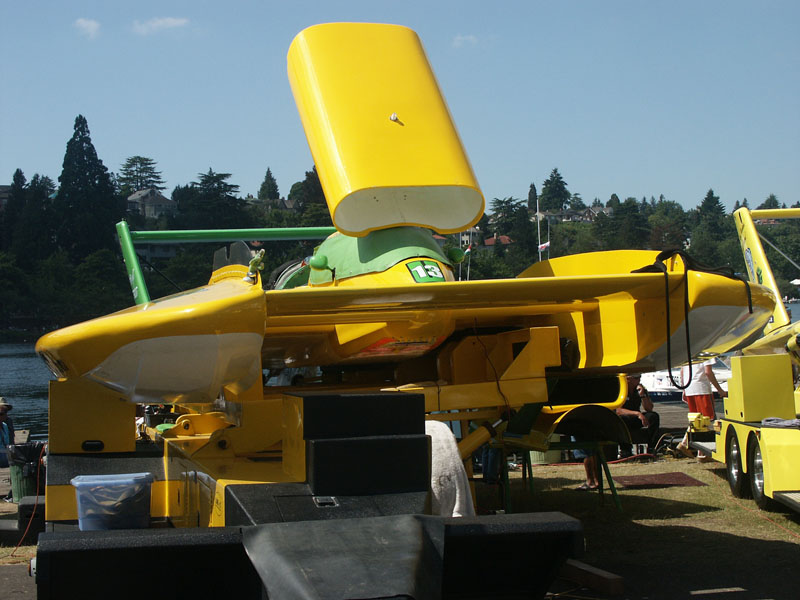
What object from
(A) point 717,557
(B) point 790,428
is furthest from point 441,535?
(B) point 790,428

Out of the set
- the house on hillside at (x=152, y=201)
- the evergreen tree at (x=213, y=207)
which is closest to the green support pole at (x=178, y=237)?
the evergreen tree at (x=213, y=207)

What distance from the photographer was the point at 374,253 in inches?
236

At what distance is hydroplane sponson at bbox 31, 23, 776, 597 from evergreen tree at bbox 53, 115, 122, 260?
285 feet

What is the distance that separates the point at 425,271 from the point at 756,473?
4.31 meters

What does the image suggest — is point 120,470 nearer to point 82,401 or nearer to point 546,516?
point 82,401

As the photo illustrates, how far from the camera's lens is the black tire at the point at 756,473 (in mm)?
7754

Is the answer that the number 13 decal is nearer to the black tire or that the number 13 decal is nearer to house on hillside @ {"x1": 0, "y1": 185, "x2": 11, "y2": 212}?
the black tire

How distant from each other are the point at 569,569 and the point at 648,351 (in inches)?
55.4

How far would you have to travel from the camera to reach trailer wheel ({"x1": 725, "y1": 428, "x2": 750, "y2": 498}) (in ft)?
27.2

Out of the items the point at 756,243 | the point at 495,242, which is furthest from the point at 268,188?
the point at 756,243

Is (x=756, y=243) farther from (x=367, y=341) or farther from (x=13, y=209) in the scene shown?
(x=13, y=209)

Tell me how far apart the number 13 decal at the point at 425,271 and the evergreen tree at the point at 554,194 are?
187516 millimetres

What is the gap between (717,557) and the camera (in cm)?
623

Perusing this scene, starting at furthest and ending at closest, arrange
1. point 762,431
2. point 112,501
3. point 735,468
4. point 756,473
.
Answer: point 735,468 → point 756,473 → point 762,431 → point 112,501
